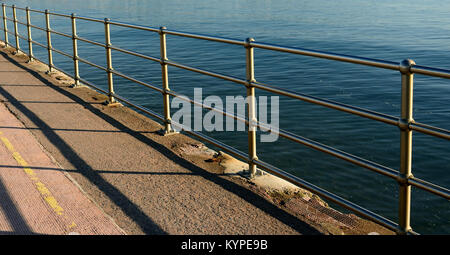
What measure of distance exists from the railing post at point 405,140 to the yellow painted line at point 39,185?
2.68 m

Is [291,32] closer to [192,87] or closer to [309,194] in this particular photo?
[192,87]

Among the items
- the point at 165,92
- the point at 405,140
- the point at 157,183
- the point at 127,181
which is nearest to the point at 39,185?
the point at 127,181

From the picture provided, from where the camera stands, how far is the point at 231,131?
40.0 feet

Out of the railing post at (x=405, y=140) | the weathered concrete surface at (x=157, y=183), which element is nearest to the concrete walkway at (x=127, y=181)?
the weathered concrete surface at (x=157, y=183)

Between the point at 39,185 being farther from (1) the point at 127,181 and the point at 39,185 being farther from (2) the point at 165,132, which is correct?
(2) the point at 165,132

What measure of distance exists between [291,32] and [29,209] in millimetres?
28035

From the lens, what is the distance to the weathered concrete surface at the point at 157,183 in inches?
195

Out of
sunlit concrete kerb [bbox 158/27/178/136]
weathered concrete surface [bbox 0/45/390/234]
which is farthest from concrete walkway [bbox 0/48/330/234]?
sunlit concrete kerb [bbox 158/27/178/136]

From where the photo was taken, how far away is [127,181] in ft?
19.6

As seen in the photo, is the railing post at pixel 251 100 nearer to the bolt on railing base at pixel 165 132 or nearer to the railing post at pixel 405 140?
the railing post at pixel 405 140

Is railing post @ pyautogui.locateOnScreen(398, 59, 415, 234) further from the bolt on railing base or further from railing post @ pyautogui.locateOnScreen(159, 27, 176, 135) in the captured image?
the bolt on railing base

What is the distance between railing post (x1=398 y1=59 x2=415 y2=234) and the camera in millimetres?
4094

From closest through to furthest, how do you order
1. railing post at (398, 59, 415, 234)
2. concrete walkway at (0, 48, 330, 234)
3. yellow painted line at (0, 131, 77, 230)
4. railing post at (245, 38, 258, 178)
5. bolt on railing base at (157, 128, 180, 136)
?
railing post at (398, 59, 415, 234) → concrete walkway at (0, 48, 330, 234) → yellow painted line at (0, 131, 77, 230) → railing post at (245, 38, 258, 178) → bolt on railing base at (157, 128, 180, 136)
